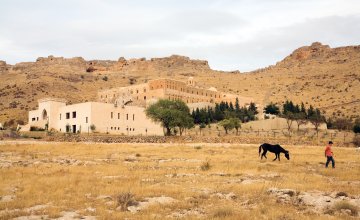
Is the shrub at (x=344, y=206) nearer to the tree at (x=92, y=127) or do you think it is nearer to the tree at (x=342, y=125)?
the tree at (x=92, y=127)

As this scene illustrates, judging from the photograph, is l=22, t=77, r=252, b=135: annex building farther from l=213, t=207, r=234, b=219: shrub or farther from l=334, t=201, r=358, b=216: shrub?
l=334, t=201, r=358, b=216: shrub

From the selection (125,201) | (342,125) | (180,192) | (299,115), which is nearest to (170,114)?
(299,115)

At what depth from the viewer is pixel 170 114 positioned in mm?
69250

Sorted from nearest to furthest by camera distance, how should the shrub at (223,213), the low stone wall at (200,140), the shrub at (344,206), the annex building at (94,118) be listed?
the shrub at (223,213), the shrub at (344,206), the low stone wall at (200,140), the annex building at (94,118)

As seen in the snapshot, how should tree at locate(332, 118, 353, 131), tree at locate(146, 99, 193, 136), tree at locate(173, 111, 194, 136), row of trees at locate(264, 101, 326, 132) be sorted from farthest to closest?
1. tree at locate(332, 118, 353, 131)
2. row of trees at locate(264, 101, 326, 132)
3. tree at locate(146, 99, 193, 136)
4. tree at locate(173, 111, 194, 136)

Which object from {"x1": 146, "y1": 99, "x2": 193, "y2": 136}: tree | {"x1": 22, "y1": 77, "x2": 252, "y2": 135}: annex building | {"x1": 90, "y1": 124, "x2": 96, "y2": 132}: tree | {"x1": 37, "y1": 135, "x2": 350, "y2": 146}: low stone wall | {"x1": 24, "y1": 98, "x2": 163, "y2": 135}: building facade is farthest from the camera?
{"x1": 22, "y1": 77, "x2": 252, "y2": 135}: annex building

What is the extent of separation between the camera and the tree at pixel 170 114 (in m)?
68.7

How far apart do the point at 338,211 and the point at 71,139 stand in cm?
5097

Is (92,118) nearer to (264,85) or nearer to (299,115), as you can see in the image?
(299,115)

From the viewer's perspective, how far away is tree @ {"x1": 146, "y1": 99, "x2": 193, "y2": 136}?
2704 inches

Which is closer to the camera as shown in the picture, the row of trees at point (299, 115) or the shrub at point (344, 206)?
the shrub at point (344, 206)

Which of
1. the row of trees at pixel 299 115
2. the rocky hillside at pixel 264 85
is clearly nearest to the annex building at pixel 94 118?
the rocky hillside at pixel 264 85

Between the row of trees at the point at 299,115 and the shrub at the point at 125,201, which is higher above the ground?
the row of trees at the point at 299,115

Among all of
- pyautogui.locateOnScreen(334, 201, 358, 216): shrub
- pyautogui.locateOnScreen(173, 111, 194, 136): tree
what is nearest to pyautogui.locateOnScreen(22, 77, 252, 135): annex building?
pyautogui.locateOnScreen(173, 111, 194, 136): tree
